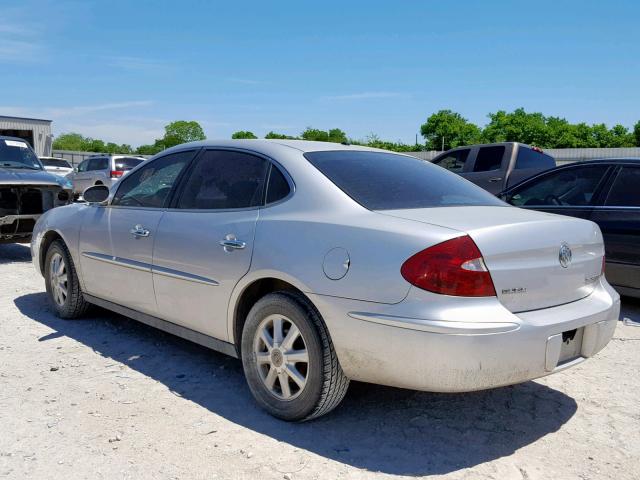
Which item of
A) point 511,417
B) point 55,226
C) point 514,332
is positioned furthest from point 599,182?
point 55,226

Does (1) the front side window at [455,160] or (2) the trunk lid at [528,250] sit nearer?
(2) the trunk lid at [528,250]

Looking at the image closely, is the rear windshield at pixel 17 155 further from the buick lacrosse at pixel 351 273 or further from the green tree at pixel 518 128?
the green tree at pixel 518 128

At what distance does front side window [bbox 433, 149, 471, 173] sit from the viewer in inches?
482

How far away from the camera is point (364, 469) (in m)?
2.85

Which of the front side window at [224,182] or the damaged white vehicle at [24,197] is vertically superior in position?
the front side window at [224,182]

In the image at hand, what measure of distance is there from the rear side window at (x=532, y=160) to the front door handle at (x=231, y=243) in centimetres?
899

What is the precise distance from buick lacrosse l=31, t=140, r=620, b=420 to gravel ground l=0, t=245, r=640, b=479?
289 millimetres

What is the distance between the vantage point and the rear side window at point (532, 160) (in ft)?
37.9

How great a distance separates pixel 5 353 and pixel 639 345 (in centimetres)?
483

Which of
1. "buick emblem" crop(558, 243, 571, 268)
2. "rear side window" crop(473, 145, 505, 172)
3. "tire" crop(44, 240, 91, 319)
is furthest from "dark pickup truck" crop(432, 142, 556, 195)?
"buick emblem" crop(558, 243, 571, 268)

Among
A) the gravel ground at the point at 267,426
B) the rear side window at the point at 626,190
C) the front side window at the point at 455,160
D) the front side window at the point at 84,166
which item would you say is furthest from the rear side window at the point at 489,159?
the front side window at the point at 84,166

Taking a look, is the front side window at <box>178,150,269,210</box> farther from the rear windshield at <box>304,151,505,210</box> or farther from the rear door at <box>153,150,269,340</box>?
the rear windshield at <box>304,151,505,210</box>

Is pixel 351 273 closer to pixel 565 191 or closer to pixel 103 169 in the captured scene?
pixel 565 191

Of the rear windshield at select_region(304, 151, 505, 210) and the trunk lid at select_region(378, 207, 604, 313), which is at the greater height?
the rear windshield at select_region(304, 151, 505, 210)
